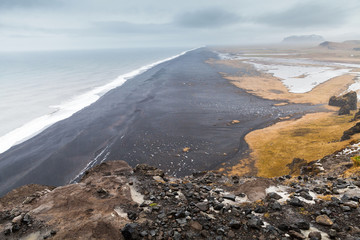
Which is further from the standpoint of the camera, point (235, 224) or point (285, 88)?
point (285, 88)

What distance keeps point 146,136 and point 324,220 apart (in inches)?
1139

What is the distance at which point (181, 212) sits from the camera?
9656mm

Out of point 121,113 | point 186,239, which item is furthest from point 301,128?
point 121,113

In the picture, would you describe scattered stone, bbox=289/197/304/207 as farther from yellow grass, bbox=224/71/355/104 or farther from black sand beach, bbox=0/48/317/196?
yellow grass, bbox=224/71/355/104

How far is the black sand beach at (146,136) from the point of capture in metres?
26.6

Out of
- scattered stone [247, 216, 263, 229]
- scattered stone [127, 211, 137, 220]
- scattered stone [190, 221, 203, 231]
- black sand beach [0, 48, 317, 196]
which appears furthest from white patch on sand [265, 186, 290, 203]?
black sand beach [0, 48, 317, 196]

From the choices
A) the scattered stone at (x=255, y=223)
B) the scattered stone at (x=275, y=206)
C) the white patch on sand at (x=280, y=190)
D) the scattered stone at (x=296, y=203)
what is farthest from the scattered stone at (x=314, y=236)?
the white patch on sand at (x=280, y=190)

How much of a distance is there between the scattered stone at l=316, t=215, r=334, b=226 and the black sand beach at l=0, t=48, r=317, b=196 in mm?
17451

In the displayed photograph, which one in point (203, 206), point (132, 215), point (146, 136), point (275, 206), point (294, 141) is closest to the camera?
point (275, 206)

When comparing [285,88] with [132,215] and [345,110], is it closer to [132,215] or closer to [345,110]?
[345,110]

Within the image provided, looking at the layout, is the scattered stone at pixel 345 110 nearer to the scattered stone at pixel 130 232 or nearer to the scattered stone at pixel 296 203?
the scattered stone at pixel 296 203

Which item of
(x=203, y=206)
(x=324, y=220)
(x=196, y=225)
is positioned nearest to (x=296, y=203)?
(x=324, y=220)

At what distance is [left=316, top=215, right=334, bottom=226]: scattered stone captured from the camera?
820 cm

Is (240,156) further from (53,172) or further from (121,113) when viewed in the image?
(121,113)
